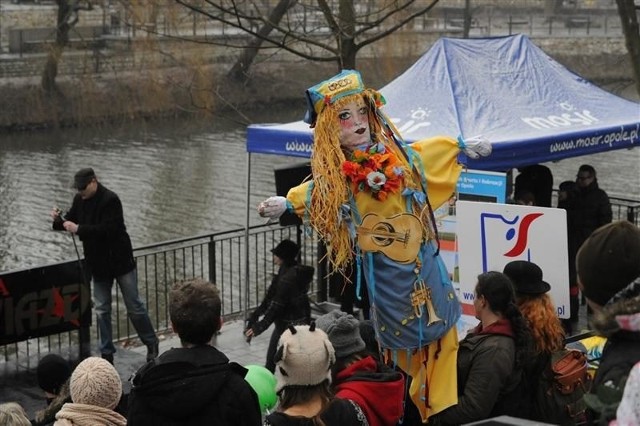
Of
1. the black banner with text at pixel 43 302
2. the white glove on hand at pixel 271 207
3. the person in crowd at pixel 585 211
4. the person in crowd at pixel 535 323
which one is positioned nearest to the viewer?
the person in crowd at pixel 535 323

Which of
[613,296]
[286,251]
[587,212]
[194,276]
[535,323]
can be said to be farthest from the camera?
[194,276]

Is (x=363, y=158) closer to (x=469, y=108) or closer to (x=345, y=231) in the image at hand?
(x=345, y=231)

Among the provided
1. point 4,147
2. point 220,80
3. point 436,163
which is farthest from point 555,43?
point 436,163

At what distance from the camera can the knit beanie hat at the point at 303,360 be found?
13.6ft

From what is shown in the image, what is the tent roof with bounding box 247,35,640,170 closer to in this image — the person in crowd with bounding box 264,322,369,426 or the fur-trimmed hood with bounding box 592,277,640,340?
the person in crowd with bounding box 264,322,369,426

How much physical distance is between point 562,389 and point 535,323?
35 cm

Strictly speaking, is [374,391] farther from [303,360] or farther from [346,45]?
[346,45]

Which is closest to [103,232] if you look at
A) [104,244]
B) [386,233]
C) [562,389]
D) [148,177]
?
[104,244]

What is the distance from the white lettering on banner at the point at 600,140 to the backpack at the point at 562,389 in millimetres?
4145

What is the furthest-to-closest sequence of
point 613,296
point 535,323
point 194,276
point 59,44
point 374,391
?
point 59,44 < point 194,276 < point 535,323 < point 374,391 < point 613,296

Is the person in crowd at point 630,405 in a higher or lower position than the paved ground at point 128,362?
higher

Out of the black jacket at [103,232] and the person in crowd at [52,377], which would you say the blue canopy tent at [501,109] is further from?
the person in crowd at [52,377]

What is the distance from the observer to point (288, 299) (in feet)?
29.0

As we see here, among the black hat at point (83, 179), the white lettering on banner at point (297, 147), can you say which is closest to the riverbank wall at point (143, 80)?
the white lettering on banner at point (297, 147)
